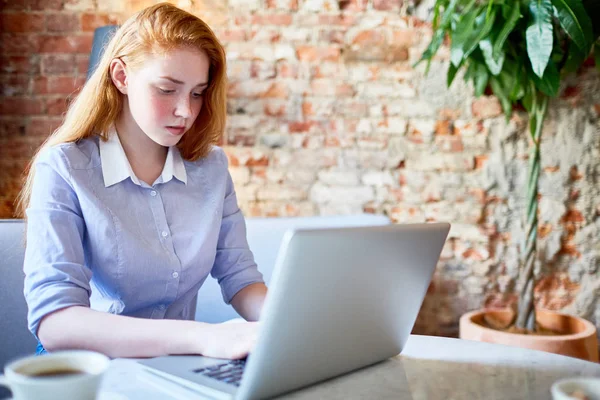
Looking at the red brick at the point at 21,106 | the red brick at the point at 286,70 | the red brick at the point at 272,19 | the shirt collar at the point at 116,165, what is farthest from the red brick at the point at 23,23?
the shirt collar at the point at 116,165

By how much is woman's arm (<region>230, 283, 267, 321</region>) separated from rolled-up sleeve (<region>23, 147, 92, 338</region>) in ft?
1.20

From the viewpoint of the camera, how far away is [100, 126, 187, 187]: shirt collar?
120 cm

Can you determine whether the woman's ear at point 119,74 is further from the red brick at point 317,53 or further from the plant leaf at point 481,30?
the red brick at point 317,53

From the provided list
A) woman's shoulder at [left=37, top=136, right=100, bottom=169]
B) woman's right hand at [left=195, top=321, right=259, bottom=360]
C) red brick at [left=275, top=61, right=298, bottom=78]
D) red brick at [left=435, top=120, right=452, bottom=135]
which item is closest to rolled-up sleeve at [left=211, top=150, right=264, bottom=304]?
woman's shoulder at [left=37, top=136, right=100, bottom=169]

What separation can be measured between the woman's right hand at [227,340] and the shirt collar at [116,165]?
0.46 m

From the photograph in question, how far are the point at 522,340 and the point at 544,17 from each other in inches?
42.0

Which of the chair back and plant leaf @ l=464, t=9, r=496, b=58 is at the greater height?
plant leaf @ l=464, t=9, r=496, b=58

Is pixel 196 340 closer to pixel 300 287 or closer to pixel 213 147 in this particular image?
pixel 300 287

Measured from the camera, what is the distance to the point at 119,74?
1.27 meters

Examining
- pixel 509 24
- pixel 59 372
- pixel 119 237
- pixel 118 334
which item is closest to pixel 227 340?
pixel 118 334

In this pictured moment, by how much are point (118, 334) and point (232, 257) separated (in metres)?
0.48

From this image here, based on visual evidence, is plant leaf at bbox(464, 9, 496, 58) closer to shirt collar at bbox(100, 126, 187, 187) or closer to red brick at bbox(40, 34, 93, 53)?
shirt collar at bbox(100, 126, 187, 187)

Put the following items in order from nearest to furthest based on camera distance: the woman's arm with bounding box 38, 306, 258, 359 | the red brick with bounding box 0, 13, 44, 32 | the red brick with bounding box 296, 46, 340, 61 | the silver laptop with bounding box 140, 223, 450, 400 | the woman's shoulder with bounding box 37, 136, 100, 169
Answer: the silver laptop with bounding box 140, 223, 450, 400
the woman's arm with bounding box 38, 306, 258, 359
the woman's shoulder with bounding box 37, 136, 100, 169
the red brick with bounding box 0, 13, 44, 32
the red brick with bounding box 296, 46, 340, 61

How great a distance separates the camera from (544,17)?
1785 mm
